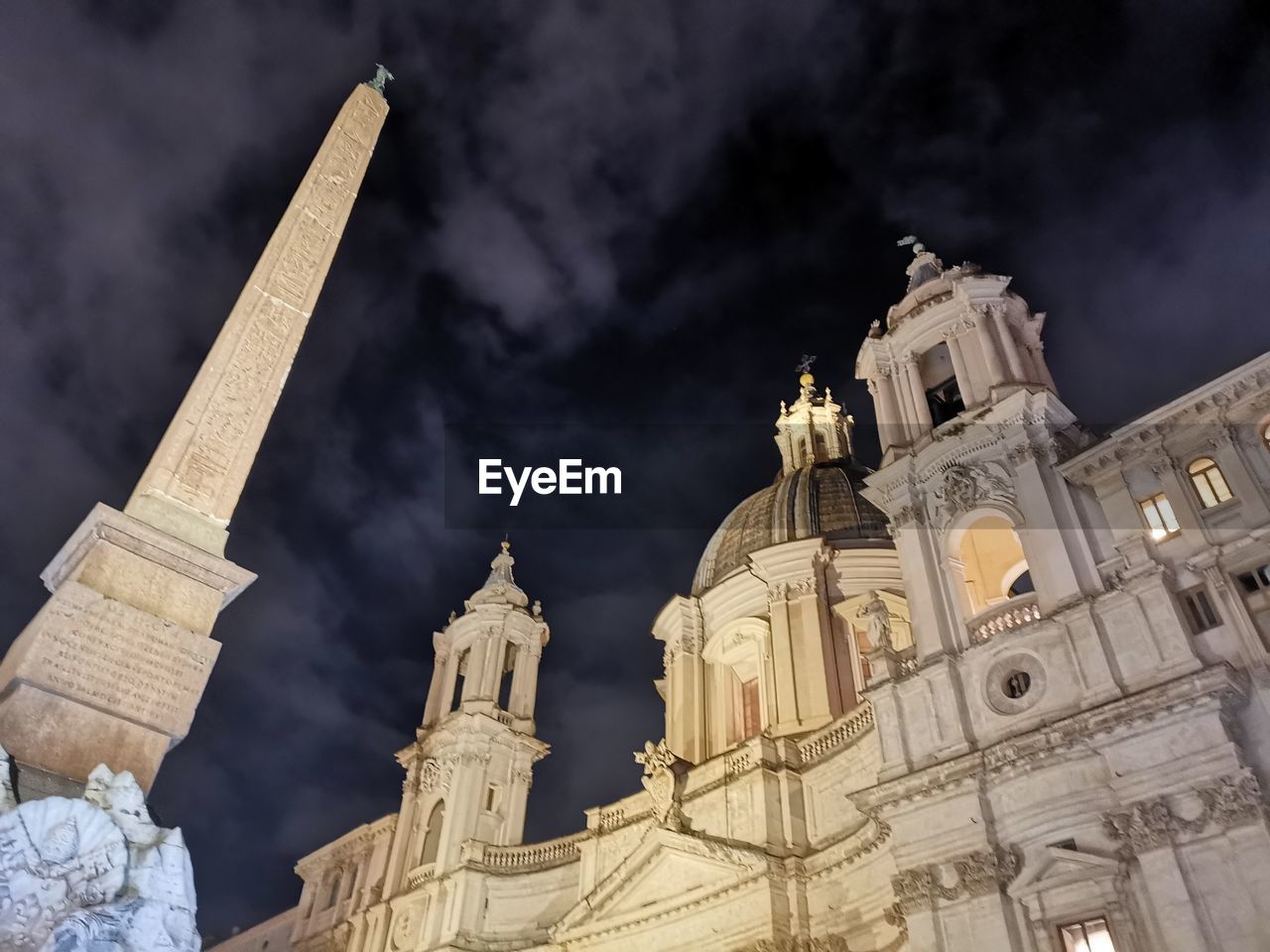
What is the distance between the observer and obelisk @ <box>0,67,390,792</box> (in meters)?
9.82

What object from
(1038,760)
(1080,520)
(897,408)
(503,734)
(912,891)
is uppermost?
(897,408)

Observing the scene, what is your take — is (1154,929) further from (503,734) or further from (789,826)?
(503,734)

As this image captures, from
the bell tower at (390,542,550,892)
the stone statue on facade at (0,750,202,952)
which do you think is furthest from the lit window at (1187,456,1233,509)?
the bell tower at (390,542,550,892)

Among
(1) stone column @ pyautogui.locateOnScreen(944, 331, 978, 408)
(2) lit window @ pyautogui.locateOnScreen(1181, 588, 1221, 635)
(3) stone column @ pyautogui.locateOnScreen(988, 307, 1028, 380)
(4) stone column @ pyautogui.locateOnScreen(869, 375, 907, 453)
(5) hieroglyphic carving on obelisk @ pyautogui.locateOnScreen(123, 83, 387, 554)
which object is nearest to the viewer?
(5) hieroglyphic carving on obelisk @ pyautogui.locateOnScreen(123, 83, 387, 554)

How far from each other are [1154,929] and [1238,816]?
2252 millimetres

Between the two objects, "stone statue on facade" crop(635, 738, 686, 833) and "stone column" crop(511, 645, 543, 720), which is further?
"stone column" crop(511, 645, 543, 720)

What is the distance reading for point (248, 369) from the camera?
560 inches

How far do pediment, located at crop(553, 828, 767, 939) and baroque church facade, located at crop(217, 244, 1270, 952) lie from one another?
9cm

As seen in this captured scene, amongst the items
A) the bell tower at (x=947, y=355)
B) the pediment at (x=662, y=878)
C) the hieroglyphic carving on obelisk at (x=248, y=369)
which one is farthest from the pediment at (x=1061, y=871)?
the hieroglyphic carving on obelisk at (x=248, y=369)

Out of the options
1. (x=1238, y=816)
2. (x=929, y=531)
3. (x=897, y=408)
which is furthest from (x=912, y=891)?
(x=897, y=408)

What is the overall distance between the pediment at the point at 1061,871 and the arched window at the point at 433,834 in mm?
22723

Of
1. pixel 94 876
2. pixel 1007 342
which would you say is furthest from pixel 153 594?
pixel 1007 342

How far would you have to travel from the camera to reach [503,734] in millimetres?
35500

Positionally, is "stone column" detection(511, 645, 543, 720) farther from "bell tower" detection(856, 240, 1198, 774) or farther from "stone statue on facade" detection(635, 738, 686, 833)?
"bell tower" detection(856, 240, 1198, 774)
